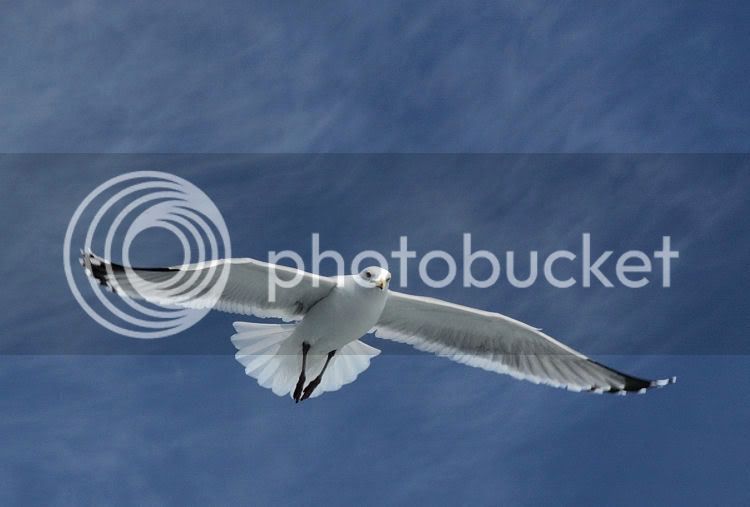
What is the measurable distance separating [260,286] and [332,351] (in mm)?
889

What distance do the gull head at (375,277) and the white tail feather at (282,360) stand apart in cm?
76

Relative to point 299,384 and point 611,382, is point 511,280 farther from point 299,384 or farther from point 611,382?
point 299,384

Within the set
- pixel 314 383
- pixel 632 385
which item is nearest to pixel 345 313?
pixel 314 383

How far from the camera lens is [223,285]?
10.3m

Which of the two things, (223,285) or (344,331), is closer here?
(223,285)

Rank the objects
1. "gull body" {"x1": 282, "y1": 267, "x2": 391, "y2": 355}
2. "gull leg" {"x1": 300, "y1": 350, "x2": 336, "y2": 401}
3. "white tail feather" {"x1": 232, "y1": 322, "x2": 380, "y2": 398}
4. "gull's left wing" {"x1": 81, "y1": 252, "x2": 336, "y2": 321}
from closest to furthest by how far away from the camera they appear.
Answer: "gull's left wing" {"x1": 81, "y1": 252, "x2": 336, "y2": 321}, "gull body" {"x1": 282, "y1": 267, "x2": 391, "y2": 355}, "white tail feather" {"x1": 232, "y1": 322, "x2": 380, "y2": 398}, "gull leg" {"x1": 300, "y1": 350, "x2": 336, "y2": 401}

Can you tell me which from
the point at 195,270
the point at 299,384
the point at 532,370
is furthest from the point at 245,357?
the point at 532,370

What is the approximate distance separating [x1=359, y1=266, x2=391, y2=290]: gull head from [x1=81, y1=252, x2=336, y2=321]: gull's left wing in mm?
282

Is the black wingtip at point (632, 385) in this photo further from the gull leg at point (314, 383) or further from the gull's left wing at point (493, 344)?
the gull leg at point (314, 383)

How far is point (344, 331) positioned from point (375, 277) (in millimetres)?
539

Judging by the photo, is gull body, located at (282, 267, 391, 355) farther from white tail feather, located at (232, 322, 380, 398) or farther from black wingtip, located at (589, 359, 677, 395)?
black wingtip, located at (589, 359, 677, 395)

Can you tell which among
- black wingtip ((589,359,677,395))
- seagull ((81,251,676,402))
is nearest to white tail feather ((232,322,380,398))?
seagull ((81,251,676,402))

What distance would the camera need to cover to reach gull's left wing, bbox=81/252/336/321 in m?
9.86

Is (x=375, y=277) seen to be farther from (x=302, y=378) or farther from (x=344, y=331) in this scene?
(x=302, y=378)
